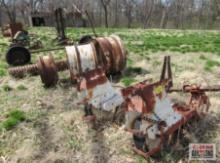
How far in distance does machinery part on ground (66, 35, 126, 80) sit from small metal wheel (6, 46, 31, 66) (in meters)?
3.04

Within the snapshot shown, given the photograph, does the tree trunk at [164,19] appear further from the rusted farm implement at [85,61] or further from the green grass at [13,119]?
the green grass at [13,119]

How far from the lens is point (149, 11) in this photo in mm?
35594

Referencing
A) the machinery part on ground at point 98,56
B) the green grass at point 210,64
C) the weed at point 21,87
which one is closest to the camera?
the machinery part on ground at point 98,56

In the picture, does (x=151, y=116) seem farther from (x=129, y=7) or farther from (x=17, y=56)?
(x=129, y=7)

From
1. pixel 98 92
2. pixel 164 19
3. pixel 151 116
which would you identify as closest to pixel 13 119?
pixel 98 92

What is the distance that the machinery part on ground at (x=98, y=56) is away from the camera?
6180mm

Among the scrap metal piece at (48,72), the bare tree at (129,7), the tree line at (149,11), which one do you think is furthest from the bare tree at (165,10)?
the scrap metal piece at (48,72)

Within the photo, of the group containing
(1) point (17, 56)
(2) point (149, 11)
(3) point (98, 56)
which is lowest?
(1) point (17, 56)

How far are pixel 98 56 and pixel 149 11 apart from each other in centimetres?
3018

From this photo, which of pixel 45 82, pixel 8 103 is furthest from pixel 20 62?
pixel 8 103

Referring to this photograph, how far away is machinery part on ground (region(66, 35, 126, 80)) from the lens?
6180mm

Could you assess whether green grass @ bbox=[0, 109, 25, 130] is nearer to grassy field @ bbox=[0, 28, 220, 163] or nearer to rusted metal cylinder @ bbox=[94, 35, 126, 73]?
grassy field @ bbox=[0, 28, 220, 163]

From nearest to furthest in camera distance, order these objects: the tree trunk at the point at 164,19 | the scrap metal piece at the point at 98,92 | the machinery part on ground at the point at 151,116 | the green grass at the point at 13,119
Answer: the machinery part on ground at the point at 151,116
the scrap metal piece at the point at 98,92
the green grass at the point at 13,119
the tree trunk at the point at 164,19

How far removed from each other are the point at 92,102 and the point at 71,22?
3030 cm
